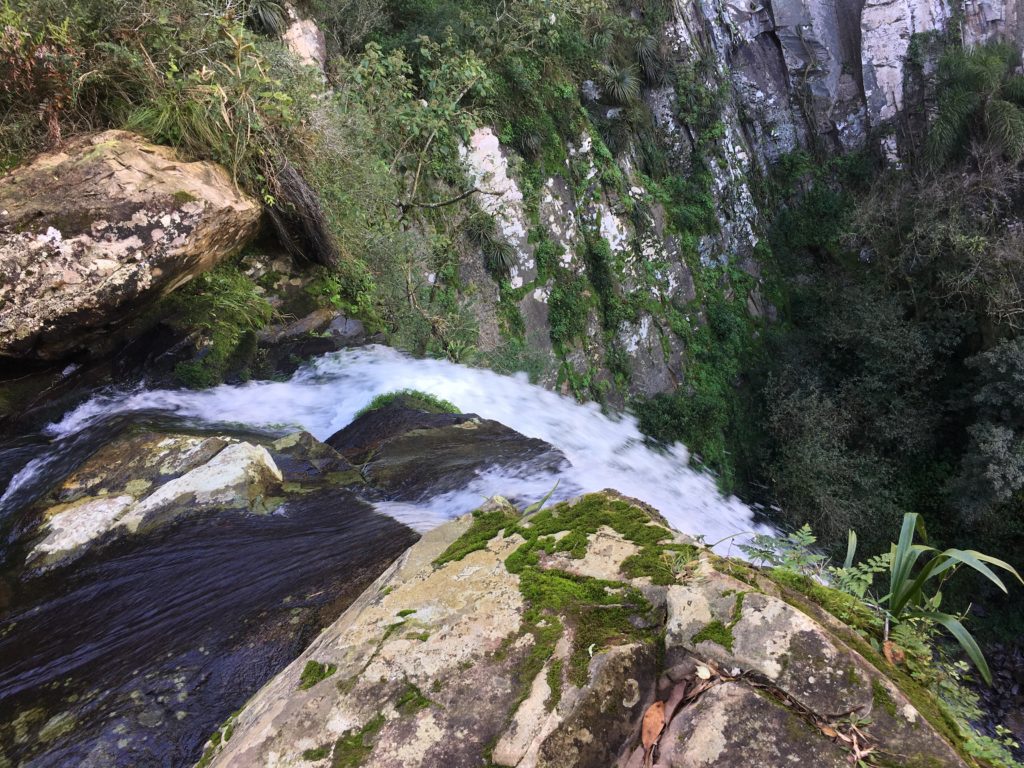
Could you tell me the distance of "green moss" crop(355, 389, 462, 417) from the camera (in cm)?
482

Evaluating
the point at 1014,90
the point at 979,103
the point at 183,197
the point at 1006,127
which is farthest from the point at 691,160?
the point at 183,197

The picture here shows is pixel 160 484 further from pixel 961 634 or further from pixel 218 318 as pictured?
pixel 961 634

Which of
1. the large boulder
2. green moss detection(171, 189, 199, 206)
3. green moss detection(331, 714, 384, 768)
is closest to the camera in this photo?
green moss detection(331, 714, 384, 768)

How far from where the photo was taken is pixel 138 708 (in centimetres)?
198

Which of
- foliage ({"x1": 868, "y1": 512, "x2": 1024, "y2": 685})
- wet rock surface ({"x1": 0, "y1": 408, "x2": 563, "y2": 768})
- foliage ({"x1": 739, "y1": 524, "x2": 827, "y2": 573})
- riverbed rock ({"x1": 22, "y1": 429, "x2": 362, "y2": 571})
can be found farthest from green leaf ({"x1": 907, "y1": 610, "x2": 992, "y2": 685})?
riverbed rock ({"x1": 22, "y1": 429, "x2": 362, "y2": 571})

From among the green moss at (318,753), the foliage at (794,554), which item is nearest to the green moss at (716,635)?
the foliage at (794,554)

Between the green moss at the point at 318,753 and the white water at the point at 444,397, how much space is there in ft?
4.78

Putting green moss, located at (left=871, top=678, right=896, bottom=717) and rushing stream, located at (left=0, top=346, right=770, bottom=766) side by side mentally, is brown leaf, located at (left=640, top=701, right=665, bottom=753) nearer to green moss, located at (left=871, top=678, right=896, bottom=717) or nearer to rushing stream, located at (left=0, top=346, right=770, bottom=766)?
green moss, located at (left=871, top=678, right=896, bottom=717)

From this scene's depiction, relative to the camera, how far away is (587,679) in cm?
156

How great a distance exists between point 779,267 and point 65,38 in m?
14.7

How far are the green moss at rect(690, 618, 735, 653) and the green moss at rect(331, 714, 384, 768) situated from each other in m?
0.87

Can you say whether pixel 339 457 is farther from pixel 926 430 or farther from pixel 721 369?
pixel 926 430

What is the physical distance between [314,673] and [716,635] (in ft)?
3.79

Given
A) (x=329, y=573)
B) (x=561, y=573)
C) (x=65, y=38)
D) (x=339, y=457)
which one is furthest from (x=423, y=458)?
(x=65, y=38)
